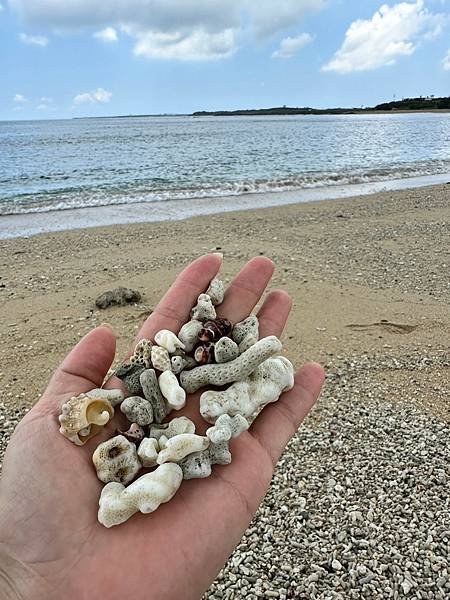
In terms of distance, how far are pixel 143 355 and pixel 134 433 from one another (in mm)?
452

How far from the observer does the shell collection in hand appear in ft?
6.59

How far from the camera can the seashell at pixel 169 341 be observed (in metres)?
2.62

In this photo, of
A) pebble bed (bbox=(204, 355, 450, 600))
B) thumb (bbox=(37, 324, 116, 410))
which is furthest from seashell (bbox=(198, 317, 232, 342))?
pebble bed (bbox=(204, 355, 450, 600))

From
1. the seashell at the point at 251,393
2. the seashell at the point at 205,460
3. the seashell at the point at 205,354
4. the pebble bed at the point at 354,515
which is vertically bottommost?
the pebble bed at the point at 354,515

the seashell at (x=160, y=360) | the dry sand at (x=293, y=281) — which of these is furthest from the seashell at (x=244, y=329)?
the dry sand at (x=293, y=281)

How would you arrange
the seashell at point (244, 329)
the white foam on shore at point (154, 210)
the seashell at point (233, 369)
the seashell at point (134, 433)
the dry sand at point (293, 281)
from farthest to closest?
1. the white foam on shore at point (154, 210)
2. the dry sand at point (293, 281)
3. the seashell at point (244, 329)
4. the seashell at point (233, 369)
5. the seashell at point (134, 433)

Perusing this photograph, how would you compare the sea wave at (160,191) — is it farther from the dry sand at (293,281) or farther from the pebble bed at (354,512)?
the pebble bed at (354,512)

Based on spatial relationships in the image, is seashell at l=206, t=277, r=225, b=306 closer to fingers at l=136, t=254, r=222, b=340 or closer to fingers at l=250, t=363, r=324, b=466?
fingers at l=136, t=254, r=222, b=340

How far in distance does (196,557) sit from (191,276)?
1608 millimetres

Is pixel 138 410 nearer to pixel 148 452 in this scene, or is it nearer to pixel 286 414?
pixel 148 452

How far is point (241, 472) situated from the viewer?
2.19 meters

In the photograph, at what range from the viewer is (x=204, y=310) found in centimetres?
282

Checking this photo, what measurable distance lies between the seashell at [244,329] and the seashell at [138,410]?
0.64 m

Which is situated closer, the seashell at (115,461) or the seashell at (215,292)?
the seashell at (115,461)
